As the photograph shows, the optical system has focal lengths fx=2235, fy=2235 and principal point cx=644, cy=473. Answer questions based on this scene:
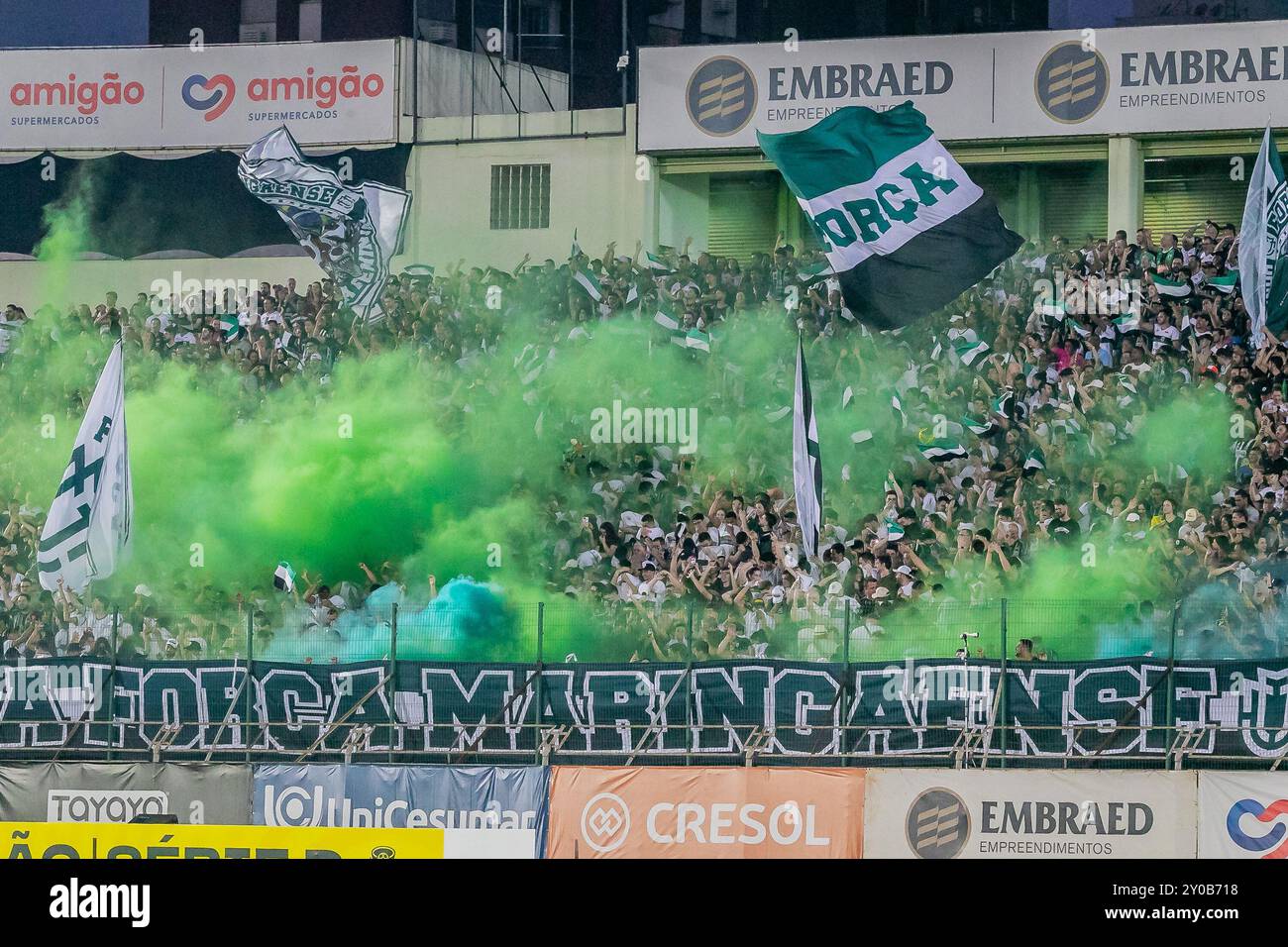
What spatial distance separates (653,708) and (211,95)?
1882cm

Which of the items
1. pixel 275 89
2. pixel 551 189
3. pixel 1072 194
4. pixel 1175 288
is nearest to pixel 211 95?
pixel 275 89

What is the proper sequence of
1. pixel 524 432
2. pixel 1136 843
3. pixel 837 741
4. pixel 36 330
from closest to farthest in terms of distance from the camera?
pixel 1136 843, pixel 837 741, pixel 524 432, pixel 36 330

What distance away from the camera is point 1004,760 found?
19875 mm

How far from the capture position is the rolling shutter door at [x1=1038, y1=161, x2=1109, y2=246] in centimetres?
3316

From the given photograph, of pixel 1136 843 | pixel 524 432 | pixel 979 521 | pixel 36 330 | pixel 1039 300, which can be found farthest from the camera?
pixel 36 330

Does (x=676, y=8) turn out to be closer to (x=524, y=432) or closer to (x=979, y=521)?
(x=524, y=432)

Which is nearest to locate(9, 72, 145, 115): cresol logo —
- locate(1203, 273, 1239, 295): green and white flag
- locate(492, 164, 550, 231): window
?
locate(492, 164, 550, 231): window

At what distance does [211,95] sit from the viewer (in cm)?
3622

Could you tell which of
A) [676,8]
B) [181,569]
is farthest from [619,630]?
[676,8]

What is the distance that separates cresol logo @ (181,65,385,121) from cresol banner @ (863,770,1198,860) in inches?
768

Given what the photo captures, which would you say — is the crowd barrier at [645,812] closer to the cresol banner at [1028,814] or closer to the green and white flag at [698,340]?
the cresol banner at [1028,814]

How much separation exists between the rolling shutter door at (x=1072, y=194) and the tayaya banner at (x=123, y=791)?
55.8ft
